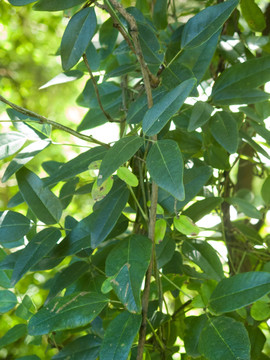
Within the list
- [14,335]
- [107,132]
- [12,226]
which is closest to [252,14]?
[12,226]

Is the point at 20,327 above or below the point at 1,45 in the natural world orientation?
below

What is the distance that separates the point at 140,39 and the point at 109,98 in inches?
8.3

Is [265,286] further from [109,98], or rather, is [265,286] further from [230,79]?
[109,98]

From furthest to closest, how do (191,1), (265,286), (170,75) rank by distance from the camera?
(191,1) → (170,75) → (265,286)

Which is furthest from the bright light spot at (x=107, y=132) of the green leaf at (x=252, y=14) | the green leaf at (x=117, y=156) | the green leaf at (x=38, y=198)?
the green leaf at (x=117, y=156)

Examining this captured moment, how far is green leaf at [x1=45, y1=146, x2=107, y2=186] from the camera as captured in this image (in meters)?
0.47

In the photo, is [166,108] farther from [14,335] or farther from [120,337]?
[14,335]

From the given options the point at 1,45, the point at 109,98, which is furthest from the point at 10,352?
the point at 1,45

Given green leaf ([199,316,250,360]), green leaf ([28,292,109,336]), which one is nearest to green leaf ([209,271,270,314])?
green leaf ([199,316,250,360])

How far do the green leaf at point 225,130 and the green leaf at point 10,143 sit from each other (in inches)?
9.1

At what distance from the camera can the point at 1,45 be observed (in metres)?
1.85

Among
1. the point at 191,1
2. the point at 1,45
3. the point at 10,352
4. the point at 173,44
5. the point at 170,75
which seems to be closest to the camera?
the point at 170,75

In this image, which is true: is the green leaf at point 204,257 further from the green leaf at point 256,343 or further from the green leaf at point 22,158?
the green leaf at point 22,158

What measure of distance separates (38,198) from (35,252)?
0.06 metres
